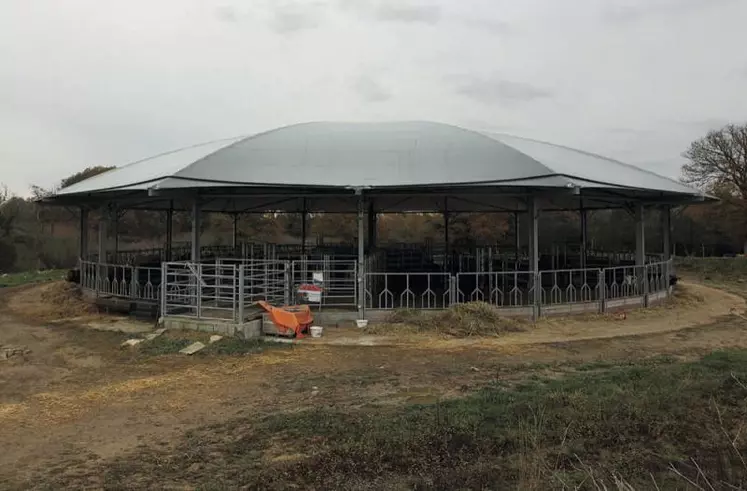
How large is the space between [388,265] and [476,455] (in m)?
15.4

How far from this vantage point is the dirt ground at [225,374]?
5820 mm

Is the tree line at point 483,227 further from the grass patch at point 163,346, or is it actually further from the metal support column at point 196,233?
the grass patch at point 163,346

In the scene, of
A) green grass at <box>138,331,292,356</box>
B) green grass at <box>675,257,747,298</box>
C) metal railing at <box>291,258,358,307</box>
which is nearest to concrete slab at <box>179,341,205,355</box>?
green grass at <box>138,331,292,356</box>

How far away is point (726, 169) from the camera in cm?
3531

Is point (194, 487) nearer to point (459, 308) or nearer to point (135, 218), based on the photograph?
point (459, 308)

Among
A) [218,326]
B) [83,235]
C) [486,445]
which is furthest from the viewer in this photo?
[83,235]

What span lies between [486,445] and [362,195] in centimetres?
870

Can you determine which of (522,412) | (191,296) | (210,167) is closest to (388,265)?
(210,167)

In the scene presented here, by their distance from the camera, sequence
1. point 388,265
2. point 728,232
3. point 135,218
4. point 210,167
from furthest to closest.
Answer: point 135,218 < point 728,232 < point 388,265 < point 210,167

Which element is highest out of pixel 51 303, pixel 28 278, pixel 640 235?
pixel 640 235

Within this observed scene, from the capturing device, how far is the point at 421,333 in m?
11.4

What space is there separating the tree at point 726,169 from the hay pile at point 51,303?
34266mm

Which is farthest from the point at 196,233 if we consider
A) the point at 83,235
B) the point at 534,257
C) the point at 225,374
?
the point at 534,257

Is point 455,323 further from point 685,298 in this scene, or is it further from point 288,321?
point 685,298
